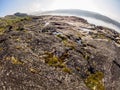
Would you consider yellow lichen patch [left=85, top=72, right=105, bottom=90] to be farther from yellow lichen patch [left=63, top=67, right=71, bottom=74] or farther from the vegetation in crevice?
the vegetation in crevice

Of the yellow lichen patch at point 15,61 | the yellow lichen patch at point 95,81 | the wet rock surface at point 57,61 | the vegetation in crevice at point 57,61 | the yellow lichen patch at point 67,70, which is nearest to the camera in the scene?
the wet rock surface at point 57,61

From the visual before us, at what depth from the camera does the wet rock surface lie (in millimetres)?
34000

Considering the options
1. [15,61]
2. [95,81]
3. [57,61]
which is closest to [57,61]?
[57,61]

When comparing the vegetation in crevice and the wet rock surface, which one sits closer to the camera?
the wet rock surface

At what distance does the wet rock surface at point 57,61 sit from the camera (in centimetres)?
3400

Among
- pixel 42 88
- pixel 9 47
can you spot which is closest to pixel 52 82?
pixel 42 88

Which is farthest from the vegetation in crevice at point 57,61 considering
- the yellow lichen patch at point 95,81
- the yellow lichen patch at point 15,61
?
the yellow lichen patch at point 15,61

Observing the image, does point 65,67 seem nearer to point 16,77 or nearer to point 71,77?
point 71,77

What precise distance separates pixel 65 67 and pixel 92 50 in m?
8.79

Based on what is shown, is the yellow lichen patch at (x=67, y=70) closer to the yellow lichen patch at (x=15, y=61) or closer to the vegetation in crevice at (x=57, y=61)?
the vegetation in crevice at (x=57, y=61)

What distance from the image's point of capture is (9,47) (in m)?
39.6

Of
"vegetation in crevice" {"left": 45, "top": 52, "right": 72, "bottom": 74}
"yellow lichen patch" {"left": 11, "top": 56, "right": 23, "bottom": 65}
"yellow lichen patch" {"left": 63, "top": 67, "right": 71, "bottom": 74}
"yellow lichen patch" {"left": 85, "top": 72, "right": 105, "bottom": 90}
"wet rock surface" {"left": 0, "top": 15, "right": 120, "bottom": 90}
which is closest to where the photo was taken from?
"wet rock surface" {"left": 0, "top": 15, "right": 120, "bottom": 90}

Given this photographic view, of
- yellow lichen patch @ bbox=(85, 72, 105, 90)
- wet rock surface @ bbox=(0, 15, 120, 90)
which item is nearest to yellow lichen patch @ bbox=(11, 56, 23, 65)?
wet rock surface @ bbox=(0, 15, 120, 90)

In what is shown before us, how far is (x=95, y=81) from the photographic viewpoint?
3828 centimetres
